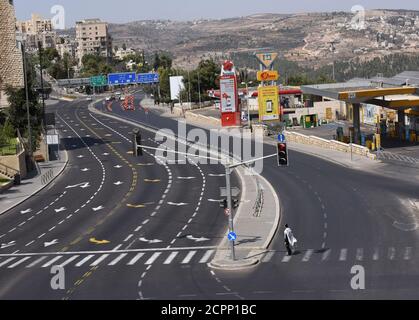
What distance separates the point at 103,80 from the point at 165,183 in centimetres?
13088

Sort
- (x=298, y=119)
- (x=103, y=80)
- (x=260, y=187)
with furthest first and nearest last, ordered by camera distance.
→ (x=103, y=80)
(x=298, y=119)
(x=260, y=187)

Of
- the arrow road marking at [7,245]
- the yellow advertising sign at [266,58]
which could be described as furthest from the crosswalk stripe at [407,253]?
the yellow advertising sign at [266,58]

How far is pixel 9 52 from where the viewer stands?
100 metres

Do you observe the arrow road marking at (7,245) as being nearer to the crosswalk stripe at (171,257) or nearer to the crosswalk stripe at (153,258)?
the crosswalk stripe at (153,258)

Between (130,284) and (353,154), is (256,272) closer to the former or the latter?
(130,284)

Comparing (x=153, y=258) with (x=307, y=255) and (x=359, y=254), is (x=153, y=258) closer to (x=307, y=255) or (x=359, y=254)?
(x=307, y=255)

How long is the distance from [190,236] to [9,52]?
58.2 m

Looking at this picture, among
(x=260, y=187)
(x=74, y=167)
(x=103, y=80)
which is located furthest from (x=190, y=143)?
(x=103, y=80)

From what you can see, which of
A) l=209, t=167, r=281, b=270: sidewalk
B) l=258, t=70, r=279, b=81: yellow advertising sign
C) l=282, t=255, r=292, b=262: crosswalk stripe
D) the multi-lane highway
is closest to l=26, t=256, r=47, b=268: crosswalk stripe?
the multi-lane highway

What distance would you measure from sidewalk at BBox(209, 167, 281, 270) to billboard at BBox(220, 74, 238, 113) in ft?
174

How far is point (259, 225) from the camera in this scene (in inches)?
1982

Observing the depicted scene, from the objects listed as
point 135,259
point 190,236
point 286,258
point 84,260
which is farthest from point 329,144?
point 84,260

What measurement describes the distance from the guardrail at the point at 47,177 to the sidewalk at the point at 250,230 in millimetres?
18883

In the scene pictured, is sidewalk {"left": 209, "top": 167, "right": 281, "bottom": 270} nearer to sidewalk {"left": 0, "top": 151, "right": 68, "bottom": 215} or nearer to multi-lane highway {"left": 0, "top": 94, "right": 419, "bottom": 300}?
multi-lane highway {"left": 0, "top": 94, "right": 419, "bottom": 300}
